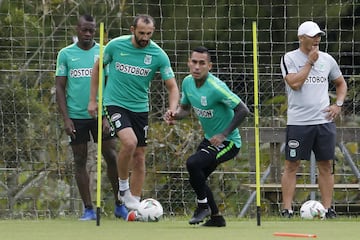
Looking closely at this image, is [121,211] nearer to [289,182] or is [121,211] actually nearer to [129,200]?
[129,200]

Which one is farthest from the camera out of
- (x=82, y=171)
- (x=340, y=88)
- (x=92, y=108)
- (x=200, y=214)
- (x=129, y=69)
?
(x=340, y=88)

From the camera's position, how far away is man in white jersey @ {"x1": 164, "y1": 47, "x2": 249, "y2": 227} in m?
12.1

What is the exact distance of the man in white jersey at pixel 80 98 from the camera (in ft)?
44.7

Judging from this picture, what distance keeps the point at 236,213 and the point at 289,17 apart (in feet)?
8.66

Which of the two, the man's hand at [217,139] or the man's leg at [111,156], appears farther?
the man's leg at [111,156]

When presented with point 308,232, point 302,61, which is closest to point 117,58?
point 302,61

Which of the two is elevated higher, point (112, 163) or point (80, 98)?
point (80, 98)

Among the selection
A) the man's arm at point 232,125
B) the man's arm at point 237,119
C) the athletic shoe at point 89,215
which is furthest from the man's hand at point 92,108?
the man's arm at point 237,119

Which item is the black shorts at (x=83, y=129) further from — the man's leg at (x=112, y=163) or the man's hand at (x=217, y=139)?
the man's hand at (x=217, y=139)

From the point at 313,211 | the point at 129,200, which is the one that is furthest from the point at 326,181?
the point at 129,200

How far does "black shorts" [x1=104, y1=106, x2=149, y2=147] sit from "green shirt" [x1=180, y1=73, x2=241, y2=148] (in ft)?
2.88

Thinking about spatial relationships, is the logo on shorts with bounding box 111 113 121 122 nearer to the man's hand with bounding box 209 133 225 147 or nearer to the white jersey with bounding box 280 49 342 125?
the man's hand with bounding box 209 133 225 147

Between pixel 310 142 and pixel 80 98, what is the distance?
2.49 metres

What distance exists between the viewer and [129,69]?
13.2m
